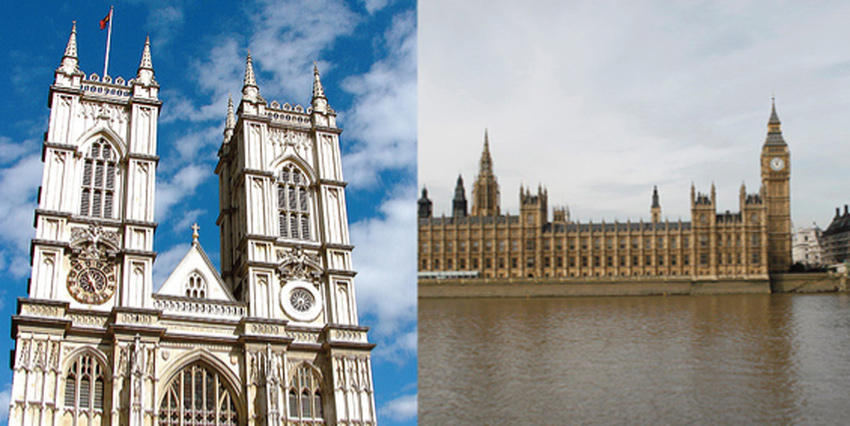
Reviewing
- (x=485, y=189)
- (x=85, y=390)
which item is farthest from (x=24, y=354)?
(x=485, y=189)

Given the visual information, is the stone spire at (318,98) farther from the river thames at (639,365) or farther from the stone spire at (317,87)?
the river thames at (639,365)

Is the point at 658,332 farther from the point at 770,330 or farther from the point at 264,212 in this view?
the point at 264,212

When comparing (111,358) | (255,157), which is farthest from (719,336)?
(111,358)

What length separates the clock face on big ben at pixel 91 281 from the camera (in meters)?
19.3

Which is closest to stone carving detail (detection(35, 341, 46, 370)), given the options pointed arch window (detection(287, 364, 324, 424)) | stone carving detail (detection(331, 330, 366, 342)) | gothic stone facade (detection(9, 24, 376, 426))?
gothic stone facade (detection(9, 24, 376, 426))

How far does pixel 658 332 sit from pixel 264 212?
27.8 metres

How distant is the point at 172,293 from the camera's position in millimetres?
20609

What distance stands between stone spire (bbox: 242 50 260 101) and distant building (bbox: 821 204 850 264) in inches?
1675

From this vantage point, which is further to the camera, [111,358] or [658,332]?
[658,332]

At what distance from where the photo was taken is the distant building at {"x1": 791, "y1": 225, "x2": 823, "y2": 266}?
6109cm

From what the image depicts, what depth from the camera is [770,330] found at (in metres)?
43.0

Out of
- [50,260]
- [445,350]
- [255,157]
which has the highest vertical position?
[255,157]

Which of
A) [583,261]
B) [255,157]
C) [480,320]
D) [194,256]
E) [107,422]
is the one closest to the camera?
[107,422]

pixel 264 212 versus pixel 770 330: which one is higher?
pixel 264 212
